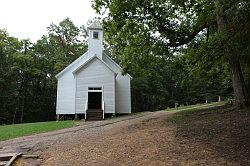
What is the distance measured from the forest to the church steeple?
5.18 metres

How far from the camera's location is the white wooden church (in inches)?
1086

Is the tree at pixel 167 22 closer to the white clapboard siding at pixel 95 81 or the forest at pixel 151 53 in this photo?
the forest at pixel 151 53

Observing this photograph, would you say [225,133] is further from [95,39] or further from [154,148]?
[95,39]

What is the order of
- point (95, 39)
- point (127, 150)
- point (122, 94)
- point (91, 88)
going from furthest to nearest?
1. point (122, 94)
2. point (95, 39)
3. point (91, 88)
4. point (127, 150)

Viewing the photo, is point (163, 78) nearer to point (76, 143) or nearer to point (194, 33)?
point (194, 33)

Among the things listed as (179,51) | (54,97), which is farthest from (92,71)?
(54,97)

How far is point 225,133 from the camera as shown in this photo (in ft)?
31.9

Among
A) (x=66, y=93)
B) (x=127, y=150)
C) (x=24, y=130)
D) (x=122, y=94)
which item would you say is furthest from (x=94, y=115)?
(x=127, y=150)

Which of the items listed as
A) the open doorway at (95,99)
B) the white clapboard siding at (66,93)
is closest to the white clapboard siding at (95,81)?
the open doorway at (95,99)

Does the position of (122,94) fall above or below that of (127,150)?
above

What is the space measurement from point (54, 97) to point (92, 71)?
1679 cm

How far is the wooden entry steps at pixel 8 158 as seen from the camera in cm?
924

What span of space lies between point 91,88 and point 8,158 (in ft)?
61.2

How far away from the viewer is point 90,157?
905 cm
